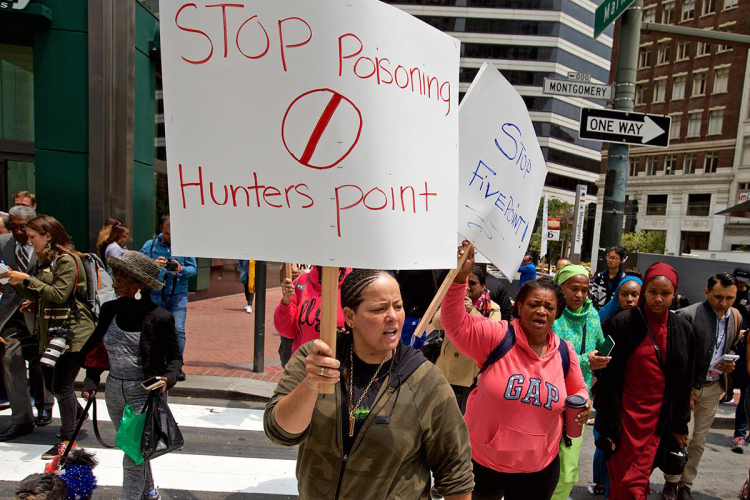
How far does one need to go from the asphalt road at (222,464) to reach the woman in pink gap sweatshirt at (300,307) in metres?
1.34

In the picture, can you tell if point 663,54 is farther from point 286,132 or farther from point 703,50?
point 286,132

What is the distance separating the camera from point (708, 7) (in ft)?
149

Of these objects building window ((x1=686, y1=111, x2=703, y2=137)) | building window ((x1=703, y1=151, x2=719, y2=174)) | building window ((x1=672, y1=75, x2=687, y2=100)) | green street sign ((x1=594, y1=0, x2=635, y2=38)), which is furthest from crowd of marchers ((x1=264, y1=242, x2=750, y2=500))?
building window ((x1=672, y1=75, x2=687, y2=100))

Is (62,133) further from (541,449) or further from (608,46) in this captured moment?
(608,46)

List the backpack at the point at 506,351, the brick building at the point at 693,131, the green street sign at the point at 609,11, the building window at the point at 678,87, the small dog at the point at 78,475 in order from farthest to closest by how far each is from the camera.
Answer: the building window at the point at 678,87
the brick building at the point at 693,131
the green street sign at the point at 609,11
the small dog at the point at 78,475
the backpack at the point at 506,351

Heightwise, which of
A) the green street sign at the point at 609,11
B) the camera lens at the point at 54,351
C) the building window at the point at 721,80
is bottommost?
the camera lens at the point at 54,351

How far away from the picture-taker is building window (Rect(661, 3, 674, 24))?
48.3 m

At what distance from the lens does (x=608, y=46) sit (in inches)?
2255

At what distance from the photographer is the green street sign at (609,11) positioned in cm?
548

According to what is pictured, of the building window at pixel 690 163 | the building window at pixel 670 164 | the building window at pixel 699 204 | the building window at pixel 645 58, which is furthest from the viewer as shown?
the building window at pixel 645 58

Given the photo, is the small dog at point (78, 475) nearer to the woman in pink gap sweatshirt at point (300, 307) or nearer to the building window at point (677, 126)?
the woman in pink gap sweatshirt at point (300, 307)

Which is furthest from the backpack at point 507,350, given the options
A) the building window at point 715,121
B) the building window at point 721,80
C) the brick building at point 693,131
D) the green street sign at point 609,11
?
the building window at point 721,80

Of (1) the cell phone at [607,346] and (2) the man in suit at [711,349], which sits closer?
(1) the cell phone at [607,346]

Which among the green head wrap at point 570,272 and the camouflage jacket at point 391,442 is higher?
the green head wrap at point 570,272
